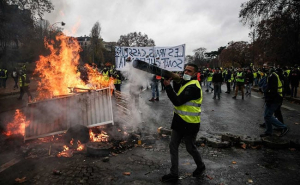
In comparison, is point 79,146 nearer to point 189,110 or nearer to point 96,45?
point 189,110

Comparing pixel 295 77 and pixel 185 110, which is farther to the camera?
pixel 295 77

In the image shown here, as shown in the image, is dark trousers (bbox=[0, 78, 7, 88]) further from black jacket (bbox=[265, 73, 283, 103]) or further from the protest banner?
black jacket (bbox=[265, 73, 283, 103])

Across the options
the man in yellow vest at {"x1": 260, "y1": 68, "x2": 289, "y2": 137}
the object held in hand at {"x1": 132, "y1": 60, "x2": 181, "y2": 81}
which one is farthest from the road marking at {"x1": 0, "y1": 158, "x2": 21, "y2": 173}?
the man in yellow vest at {"x1": 260, "y1": 68, "x2": 289, "y2": 137}

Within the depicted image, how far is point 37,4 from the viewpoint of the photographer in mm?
17172

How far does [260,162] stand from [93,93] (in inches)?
176

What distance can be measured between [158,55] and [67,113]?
20.0 feet

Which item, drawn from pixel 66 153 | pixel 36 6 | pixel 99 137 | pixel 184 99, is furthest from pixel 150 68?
pixel 36 6

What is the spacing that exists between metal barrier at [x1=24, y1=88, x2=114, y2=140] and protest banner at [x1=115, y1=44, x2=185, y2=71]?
4.42m

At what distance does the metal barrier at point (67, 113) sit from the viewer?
18.8 feet

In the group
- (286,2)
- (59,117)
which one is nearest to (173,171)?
(59,117)

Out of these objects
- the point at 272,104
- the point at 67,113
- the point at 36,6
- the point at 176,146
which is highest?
the point at 36,6

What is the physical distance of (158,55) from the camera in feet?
35.5

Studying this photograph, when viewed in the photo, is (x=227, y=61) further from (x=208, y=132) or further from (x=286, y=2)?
(x=208, y=132)

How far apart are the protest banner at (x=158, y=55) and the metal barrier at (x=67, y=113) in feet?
14.5
